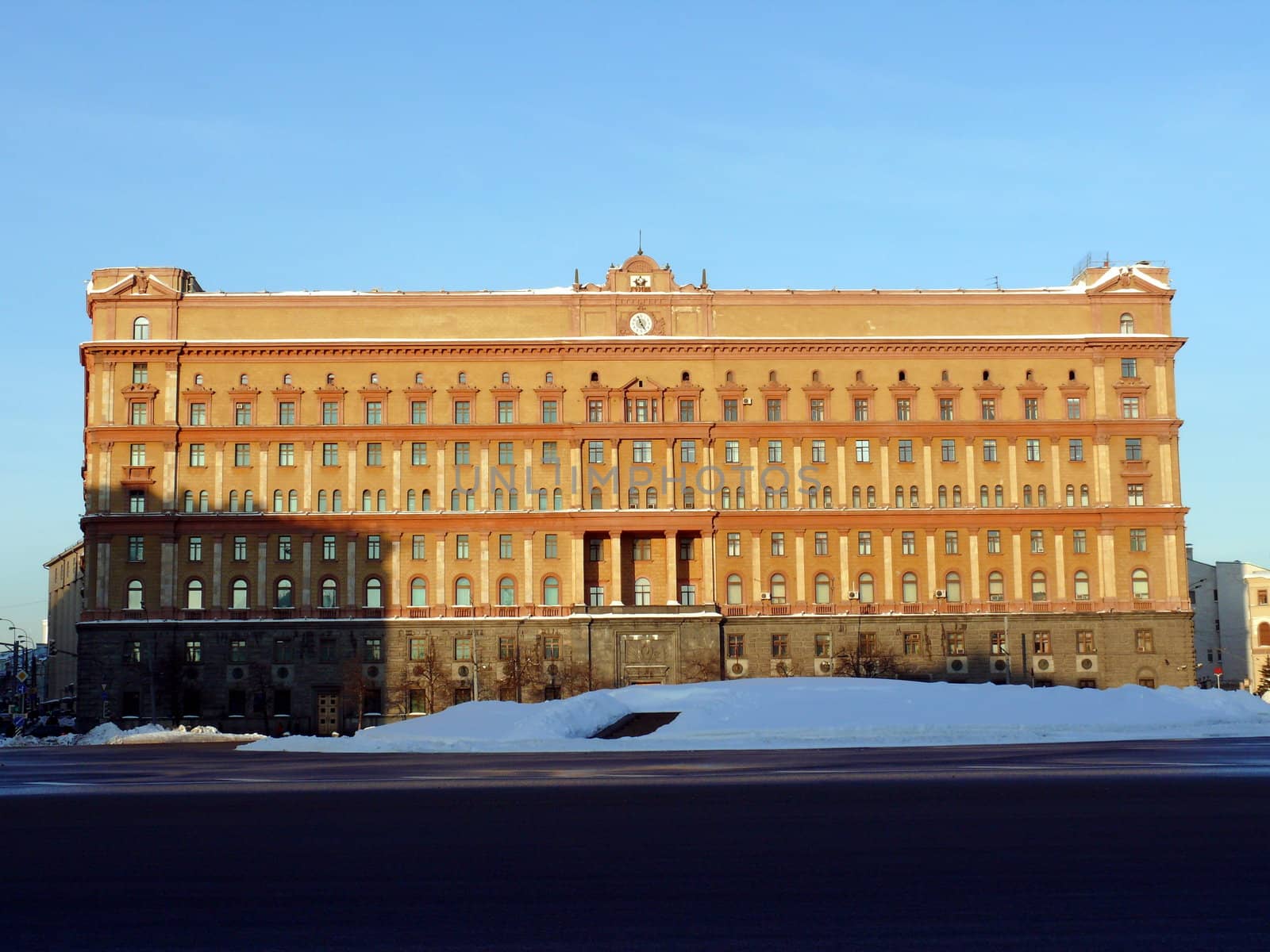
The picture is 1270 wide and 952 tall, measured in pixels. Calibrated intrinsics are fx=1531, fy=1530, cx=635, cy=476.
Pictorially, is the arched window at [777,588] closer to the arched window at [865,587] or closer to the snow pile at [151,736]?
the arched window at [865,587]

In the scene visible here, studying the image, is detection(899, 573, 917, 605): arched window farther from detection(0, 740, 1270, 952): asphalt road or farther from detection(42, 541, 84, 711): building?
detection(42, 541, 84, 711): building

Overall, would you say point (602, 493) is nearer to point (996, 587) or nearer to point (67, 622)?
point (996, 587)

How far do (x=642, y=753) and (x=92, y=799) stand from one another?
74.3 ft

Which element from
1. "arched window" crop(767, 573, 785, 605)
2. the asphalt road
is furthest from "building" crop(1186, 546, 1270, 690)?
the asphalt road

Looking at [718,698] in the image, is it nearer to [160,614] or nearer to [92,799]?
[92,799]

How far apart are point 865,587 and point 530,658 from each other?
24710 mm

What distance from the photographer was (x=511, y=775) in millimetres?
40969

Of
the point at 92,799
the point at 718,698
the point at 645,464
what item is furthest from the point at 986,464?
the point at 92,799

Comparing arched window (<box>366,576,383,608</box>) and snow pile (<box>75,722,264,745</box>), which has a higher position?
arched window (<box>366,576,383,608</box>)

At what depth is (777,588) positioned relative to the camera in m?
110

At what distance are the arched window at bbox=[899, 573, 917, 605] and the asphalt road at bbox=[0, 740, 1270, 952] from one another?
72.4 m

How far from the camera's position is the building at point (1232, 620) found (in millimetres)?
156125

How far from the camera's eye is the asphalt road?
16500 mm

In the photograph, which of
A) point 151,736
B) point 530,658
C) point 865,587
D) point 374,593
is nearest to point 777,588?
point 865,587
